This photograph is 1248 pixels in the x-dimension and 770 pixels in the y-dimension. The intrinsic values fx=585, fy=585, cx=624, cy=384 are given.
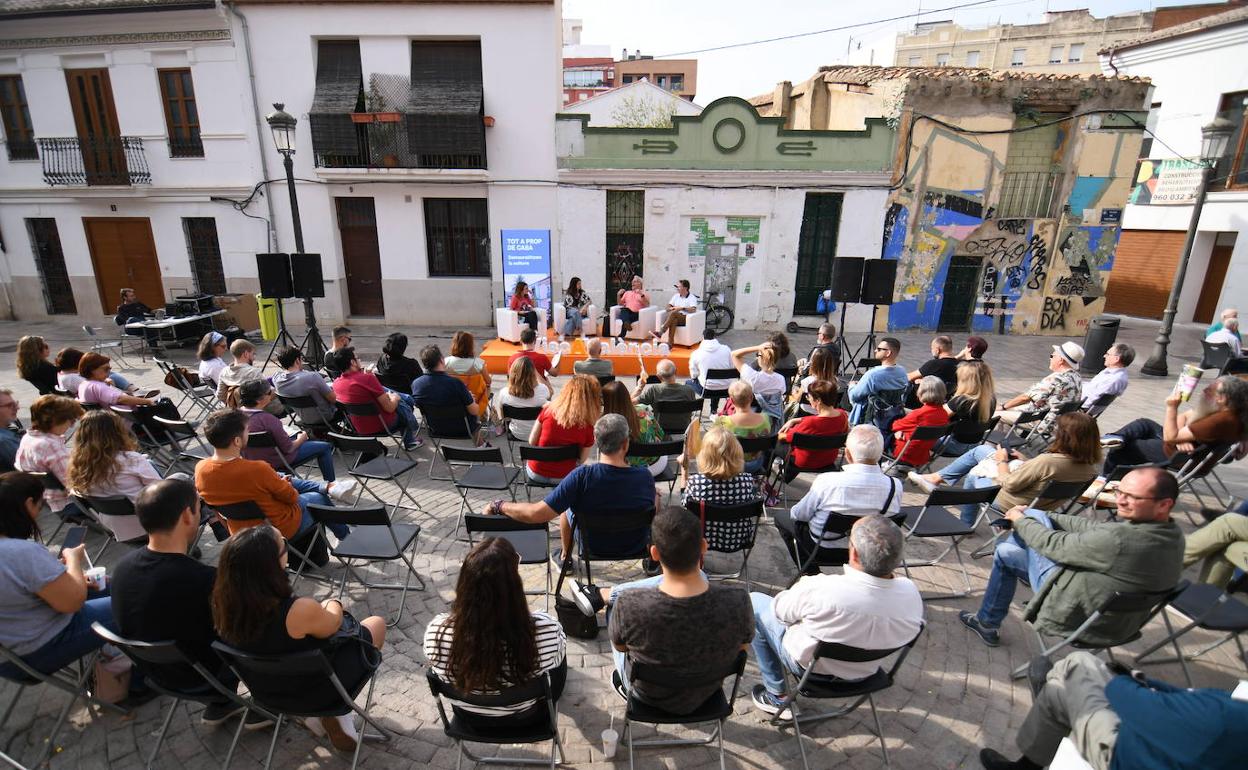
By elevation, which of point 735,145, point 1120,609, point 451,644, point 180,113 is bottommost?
point 1120,609

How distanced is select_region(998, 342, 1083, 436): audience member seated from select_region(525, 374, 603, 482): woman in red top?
13.9 feet

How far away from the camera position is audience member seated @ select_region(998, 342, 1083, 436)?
562 cm

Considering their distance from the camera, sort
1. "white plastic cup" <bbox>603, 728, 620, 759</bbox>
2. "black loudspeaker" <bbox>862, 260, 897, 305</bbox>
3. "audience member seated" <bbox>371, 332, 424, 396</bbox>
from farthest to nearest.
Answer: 1. "black loudspeaker" <bbox>862, 260, 897, 305</bbox>
2. "audience member seated" <bbox>371, 332, 424, 396</bbox>
3. "white plastic cup" <bbox>603, 728, 620, 759</bbox>

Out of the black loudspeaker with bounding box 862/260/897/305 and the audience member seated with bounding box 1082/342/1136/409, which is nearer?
the audience member seated with bounding box 1082/342/1136/409

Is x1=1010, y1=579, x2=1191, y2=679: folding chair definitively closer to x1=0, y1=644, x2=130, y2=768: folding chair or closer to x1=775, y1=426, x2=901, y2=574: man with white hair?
x1=775, y1=426, x2=901, y2=574: man with white hair

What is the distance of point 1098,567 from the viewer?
9.41ft

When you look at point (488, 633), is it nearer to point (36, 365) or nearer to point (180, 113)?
point (36, 365)

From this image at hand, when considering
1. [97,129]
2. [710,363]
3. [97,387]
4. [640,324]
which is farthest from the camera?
[97,129]

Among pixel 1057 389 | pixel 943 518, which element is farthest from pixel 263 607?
pixel 1057 389

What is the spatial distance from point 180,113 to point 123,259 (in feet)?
12.5

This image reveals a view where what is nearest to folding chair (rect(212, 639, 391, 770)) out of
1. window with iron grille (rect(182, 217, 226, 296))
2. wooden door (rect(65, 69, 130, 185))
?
window with iron grille (rect(182, 217, 226, 296))

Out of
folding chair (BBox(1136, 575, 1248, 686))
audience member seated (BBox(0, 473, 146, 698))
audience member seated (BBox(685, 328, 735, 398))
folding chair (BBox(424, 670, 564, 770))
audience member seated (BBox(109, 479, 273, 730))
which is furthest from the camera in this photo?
audience member seated (BBox(685, 328, 735, 398))

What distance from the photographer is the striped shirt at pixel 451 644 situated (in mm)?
2338

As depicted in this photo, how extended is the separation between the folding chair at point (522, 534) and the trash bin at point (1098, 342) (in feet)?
37.3
